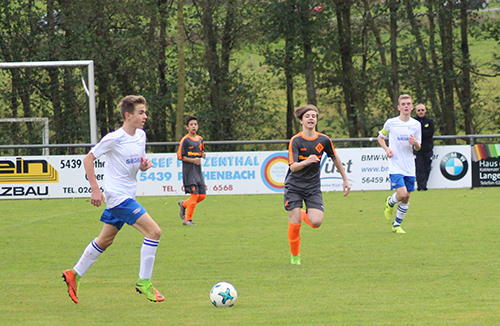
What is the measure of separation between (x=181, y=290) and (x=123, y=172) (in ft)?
4.44

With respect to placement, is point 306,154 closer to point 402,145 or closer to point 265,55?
point 402,145

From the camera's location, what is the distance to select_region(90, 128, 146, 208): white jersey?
6.68m

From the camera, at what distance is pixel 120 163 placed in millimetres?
6719

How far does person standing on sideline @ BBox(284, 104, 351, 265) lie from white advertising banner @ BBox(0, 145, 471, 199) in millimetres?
10598

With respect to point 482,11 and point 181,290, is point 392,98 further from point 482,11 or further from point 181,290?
point 181,290

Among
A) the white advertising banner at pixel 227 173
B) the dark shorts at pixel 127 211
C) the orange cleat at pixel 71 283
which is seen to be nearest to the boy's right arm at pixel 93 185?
the dark shorts at pixel 127 211

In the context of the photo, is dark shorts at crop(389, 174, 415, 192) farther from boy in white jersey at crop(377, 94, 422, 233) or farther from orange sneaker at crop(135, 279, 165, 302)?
orange sneaker at crop(135, 279, 165, 302)

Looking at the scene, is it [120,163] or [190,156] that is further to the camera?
[190,156]

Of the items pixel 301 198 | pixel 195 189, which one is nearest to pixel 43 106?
pixel 195 189

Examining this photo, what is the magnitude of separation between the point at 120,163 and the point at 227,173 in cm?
1274

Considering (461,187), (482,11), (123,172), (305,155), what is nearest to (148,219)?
(123,172)

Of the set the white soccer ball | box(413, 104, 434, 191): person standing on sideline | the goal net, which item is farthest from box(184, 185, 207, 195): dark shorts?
the goal net

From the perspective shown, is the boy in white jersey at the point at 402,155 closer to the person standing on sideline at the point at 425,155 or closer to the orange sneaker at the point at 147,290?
the orange sneaker at the point at 147,290

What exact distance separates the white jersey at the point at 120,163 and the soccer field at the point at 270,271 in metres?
0.98
